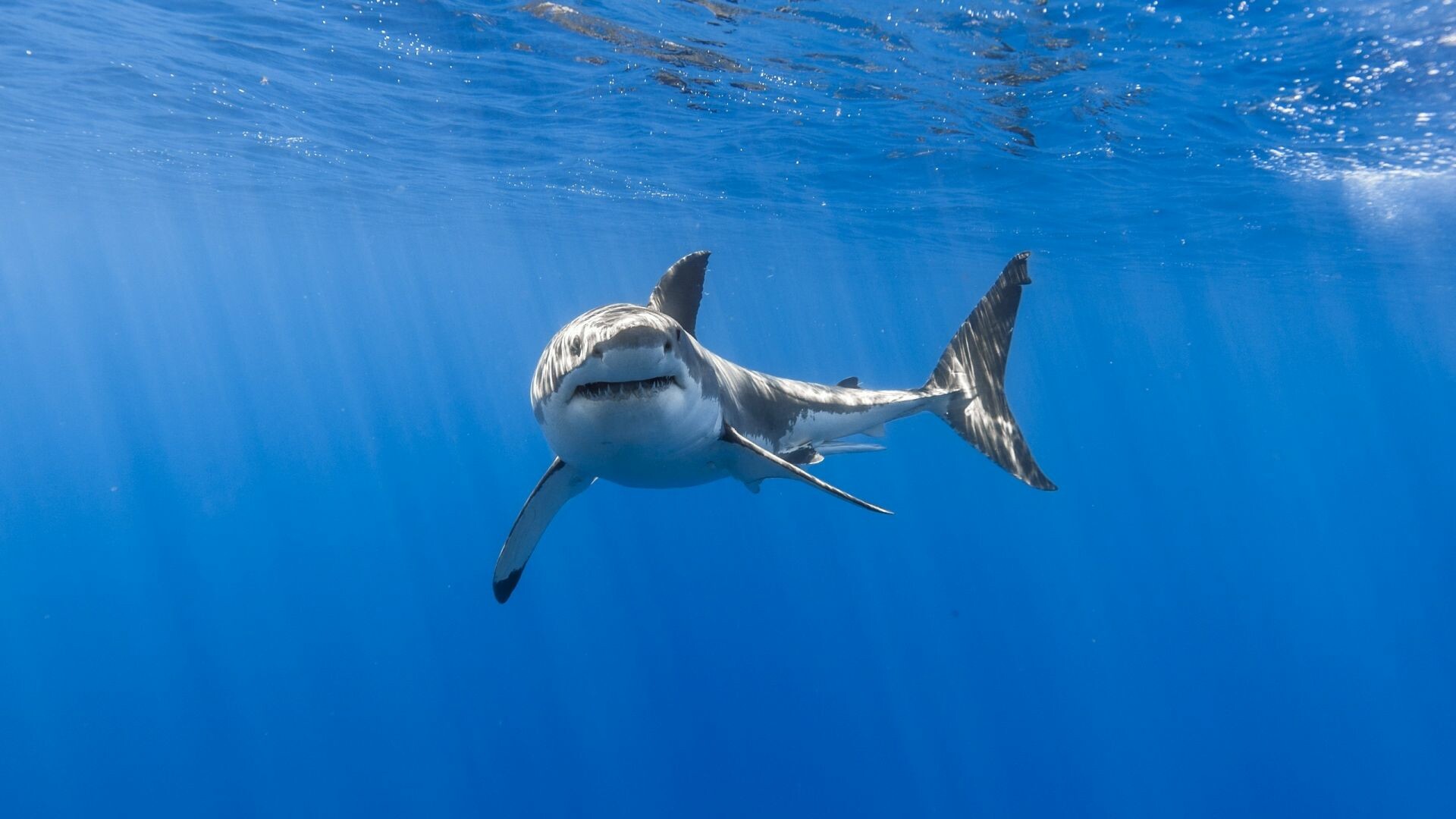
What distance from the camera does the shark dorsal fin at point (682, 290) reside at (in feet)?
22.7

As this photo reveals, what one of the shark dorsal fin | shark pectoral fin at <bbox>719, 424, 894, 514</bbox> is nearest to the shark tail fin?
the shark dorsal fin

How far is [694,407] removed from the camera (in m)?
4.68

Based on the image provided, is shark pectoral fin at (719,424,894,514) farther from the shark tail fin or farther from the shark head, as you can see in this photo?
the shark tail fin

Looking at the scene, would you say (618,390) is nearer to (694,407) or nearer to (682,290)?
(694,407)

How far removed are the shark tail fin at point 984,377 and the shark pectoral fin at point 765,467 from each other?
2945 millimetres

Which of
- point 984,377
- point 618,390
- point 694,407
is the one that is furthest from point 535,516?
Result: point 984,377

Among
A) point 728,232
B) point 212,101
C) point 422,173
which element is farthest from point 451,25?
point 728,232

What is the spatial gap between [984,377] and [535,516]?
189 inches

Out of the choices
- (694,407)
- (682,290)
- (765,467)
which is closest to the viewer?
(694,407)

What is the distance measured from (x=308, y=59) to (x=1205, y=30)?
14645 millimetres

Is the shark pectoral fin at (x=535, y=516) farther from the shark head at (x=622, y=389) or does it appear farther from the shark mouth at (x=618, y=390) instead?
the shark mouth at (x=618, y=390)

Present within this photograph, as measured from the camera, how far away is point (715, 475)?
639 cm

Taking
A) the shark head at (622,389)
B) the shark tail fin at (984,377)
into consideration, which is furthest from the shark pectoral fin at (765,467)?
the shark tail fin at (984,377)

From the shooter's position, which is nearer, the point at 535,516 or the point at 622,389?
the point at 622,389
